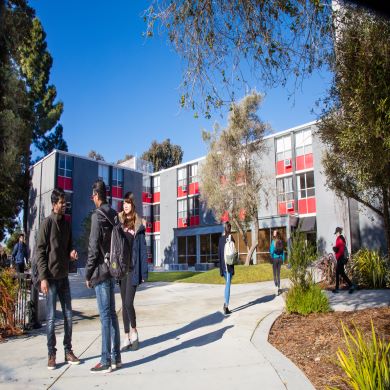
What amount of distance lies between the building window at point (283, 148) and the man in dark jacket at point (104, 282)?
27728 millimetres

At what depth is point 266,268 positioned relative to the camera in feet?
59.5

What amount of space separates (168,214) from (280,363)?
3862 cm

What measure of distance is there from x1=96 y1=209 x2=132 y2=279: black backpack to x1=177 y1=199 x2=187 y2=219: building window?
36247 millimetres

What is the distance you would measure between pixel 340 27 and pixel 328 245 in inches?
901

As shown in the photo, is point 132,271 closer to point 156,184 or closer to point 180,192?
point 180,192

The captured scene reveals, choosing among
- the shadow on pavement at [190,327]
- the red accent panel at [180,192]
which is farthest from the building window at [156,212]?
the shadow on pavement at [190,327]

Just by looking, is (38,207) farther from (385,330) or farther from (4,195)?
(385,330)

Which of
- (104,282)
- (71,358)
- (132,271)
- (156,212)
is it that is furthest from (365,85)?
(156,212)

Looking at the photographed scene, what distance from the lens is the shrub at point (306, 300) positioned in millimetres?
6777

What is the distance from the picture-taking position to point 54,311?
475cm

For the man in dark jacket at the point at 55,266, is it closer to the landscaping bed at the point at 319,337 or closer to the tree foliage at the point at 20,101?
the landscaping bed at the point at 319,337

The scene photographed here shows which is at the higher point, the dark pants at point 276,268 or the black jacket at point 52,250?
the black jacket at point 52,250

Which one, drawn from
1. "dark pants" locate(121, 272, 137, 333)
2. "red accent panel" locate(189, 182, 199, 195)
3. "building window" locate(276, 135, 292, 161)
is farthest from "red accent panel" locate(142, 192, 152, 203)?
"dark pants" locate(121, 272, 137, 333)

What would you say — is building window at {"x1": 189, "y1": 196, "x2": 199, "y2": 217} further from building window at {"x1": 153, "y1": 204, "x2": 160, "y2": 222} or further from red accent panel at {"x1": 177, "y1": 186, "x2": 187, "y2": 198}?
building window at {"x1": 153, "y1": 204, "x2": 160, "y2": 222}
